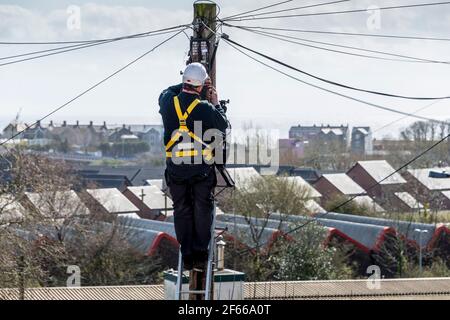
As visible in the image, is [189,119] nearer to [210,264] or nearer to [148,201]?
[210,264]

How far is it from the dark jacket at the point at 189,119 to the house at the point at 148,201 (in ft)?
187

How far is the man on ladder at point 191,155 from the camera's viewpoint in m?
8.46

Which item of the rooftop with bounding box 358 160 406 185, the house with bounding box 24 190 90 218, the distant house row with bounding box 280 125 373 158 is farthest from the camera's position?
the distant house row with bounding box 280 125 373 158

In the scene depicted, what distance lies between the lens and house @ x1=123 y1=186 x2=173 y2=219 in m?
66.7

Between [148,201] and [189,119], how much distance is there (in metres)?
60.5

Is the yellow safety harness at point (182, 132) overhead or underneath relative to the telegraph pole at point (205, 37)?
underneath

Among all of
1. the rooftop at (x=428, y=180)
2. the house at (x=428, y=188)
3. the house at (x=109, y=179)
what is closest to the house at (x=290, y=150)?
Result: the house at (x=109, y=179)

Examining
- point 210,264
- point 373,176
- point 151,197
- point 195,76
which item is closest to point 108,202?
point 151,197

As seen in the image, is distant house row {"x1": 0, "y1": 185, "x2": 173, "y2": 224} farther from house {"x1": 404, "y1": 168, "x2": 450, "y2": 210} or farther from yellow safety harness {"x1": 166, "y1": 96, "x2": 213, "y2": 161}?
house {"x1": 404, "y1": 168, "x2": 450, "y2": 210}

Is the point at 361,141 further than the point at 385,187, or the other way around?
the point at 361,141

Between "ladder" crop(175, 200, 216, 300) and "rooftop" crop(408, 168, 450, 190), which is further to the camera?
"rooftop" crop(408, 168, 450, 190)

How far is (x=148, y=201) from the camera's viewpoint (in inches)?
2704

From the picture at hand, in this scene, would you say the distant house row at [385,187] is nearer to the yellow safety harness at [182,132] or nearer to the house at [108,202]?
the house at [108,202]

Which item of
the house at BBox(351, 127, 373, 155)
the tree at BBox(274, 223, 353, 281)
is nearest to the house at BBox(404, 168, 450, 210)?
the tree at BBox(274, 223, 353, 281)
